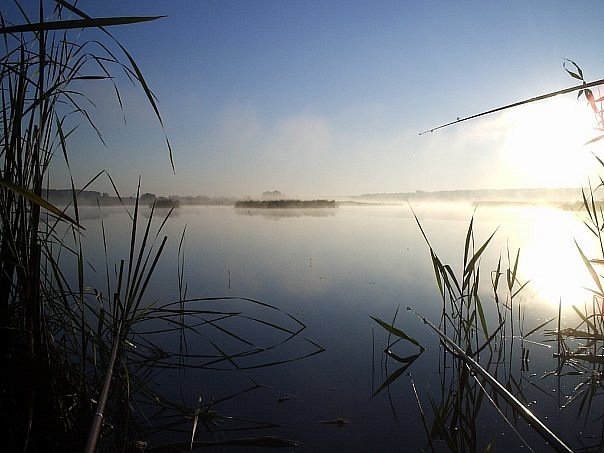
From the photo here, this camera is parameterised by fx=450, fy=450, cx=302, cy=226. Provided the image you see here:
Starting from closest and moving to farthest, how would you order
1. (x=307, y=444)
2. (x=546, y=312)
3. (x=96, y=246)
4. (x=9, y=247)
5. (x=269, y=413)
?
1. (x=9, y=247)
2. (x=307, y=444)
3. (x=269, y=413)
4. (x=546, y=312)
5. (x=96, y=246)

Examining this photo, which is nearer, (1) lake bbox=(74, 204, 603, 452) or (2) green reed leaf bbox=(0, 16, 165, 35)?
(2) green reed leaf bbox=(0, 16, 165, 35)

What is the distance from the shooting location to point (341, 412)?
1900 millimetres

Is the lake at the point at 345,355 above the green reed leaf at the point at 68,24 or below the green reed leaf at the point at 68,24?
below

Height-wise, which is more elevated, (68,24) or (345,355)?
(68,24)

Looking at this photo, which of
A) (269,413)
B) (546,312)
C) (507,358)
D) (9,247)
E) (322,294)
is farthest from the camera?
(322,294)

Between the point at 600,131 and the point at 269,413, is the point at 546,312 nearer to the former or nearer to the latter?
the point at 269,413

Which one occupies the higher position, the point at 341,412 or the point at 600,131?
the point at 600,131

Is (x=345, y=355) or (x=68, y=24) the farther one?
(x=345, y=355)

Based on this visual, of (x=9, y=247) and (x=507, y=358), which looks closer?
(x=9, y=247)

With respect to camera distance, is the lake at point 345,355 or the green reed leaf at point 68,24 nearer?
the green reed leaf at point 68,24

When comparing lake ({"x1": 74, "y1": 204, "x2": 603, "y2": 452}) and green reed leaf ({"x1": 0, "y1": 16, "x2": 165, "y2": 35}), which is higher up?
green reed leaf ({"x1": 0, "y1": 16, "x2": 165, "y2": 35})

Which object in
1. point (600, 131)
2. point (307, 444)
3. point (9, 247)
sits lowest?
point (307, 444)

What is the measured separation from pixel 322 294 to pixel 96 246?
4596mm

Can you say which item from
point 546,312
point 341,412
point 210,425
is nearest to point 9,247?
point 210,425
